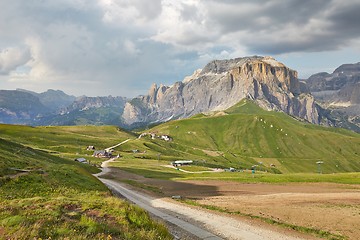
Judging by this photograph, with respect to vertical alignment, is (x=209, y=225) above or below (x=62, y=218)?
below

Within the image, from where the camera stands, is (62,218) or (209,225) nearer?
(62,218)

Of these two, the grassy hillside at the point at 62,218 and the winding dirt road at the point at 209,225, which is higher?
the grassy hillside at the point at 62,218

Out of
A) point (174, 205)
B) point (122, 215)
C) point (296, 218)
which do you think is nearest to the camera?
point (122, 215)

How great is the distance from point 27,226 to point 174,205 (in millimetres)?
→ 33672

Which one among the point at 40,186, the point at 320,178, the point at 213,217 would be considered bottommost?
the point at 320,178

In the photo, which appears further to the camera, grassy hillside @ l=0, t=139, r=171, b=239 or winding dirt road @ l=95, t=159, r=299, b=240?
winding dirt road @ l=95, t=159, r=299, b=240

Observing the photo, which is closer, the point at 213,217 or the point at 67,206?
the point at 67,206

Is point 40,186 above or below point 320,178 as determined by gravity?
above

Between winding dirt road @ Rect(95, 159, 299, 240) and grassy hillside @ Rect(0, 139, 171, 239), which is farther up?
grassy hillside @ Rect(0, 139, 171, 239)

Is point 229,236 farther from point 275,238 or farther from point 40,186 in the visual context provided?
Answer: point 40,186

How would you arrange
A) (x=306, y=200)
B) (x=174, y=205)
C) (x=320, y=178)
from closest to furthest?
(x=174, y=205) → (x=306, y=200) → (x=320, y=178)

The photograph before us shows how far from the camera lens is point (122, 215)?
2766 centimetres

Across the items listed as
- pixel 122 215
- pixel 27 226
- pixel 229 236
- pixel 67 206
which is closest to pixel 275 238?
pixel 229 236

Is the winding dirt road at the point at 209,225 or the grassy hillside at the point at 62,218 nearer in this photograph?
the grassy hillside at the point at 62,218
